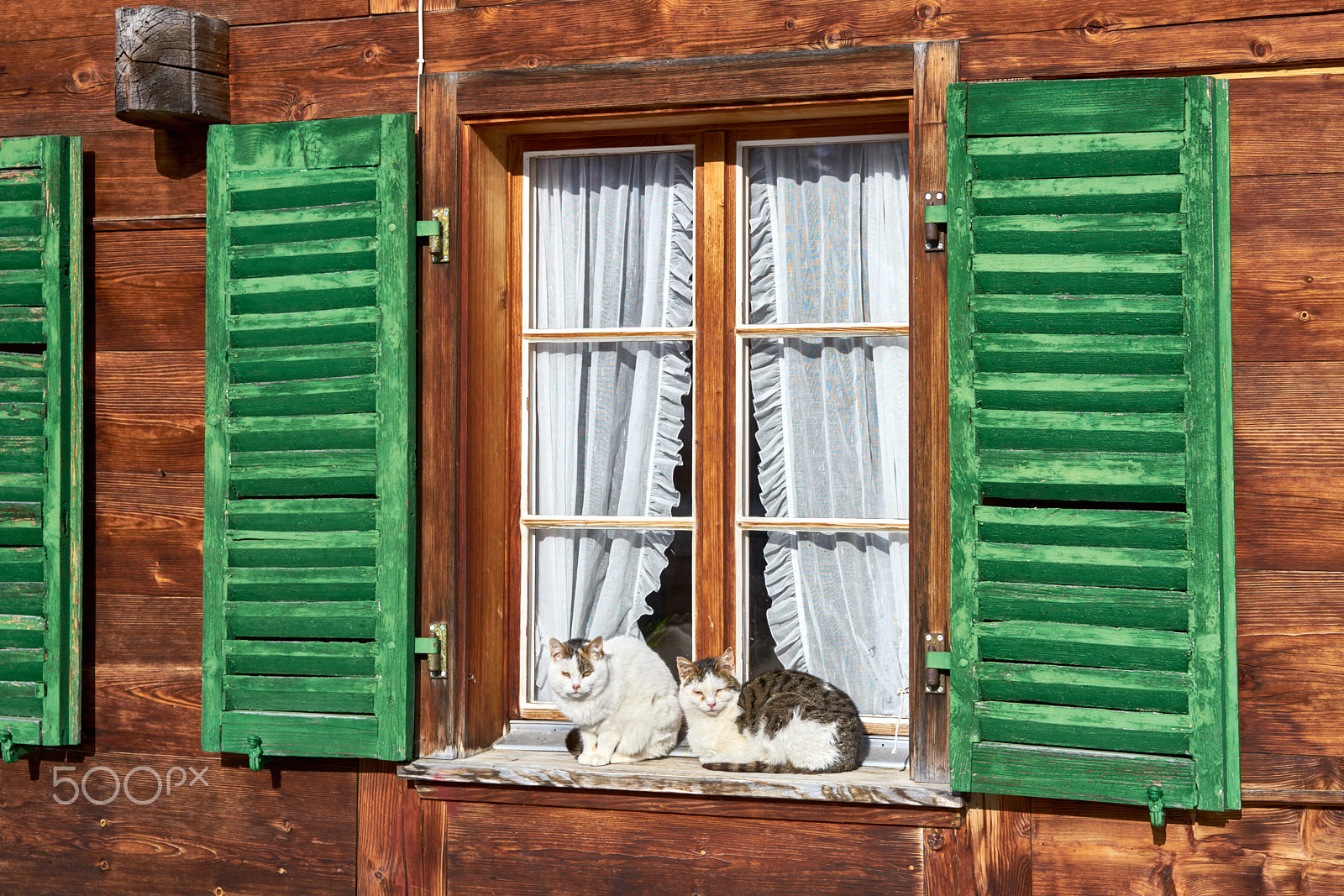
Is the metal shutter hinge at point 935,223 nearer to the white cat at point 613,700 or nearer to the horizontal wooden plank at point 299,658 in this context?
the white cat at point 613,700

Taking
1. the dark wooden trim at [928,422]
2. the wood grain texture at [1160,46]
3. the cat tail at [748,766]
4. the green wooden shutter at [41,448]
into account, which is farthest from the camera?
the green wooden shutter at [41,448]

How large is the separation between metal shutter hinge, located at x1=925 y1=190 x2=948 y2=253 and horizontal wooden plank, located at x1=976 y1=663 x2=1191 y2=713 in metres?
1.07

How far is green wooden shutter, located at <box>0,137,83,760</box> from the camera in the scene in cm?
360

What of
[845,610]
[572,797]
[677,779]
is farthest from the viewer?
[845,610]

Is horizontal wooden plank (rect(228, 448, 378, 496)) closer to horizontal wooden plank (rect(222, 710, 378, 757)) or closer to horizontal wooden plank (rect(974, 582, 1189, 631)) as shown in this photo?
horizontal wooden plank (rect(222, 710, 378, 757))

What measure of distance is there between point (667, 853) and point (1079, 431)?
155 centimetres

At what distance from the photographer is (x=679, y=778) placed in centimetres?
327

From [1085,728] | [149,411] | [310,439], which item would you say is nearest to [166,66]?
[149,411]

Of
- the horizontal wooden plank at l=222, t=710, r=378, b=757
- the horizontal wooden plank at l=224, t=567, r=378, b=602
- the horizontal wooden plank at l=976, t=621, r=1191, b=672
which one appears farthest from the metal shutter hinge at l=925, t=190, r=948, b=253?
the horizontal wooden plank at l=222, t=710, r=378, b=757

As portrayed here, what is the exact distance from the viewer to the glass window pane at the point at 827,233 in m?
3.51

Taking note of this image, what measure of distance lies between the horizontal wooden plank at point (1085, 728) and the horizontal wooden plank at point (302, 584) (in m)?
1.67

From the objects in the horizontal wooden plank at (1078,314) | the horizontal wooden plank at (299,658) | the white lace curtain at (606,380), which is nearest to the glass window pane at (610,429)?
the white lace curtain at (606,380)

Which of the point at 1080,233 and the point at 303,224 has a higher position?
the point at 303,224

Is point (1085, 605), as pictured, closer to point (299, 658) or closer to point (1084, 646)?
point (1084, 646)
